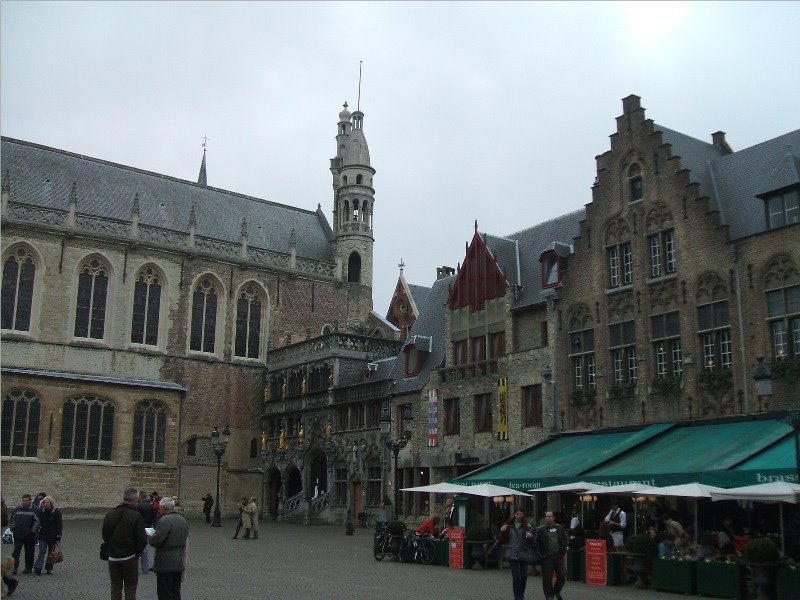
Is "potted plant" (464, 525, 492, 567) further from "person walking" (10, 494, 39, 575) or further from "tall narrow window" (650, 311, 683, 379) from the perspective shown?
"person walking" (10, 494, 39, 575)

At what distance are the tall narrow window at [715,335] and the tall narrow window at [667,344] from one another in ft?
2.83

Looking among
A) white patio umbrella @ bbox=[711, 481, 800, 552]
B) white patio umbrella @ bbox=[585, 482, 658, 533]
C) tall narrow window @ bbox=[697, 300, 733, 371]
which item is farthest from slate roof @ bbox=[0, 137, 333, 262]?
white patio umbrella @ bbox=[711, 481, 800, 552]

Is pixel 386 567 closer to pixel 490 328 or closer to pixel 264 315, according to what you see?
pixel 490 328

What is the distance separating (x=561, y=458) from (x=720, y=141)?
1299 cm

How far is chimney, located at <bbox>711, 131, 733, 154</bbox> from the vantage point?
3097 cm

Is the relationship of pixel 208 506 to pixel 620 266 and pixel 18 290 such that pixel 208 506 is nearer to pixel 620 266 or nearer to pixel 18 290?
pixel 18 290

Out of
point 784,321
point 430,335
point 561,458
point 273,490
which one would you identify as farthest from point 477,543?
point 273,490

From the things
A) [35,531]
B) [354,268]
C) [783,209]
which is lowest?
[35,531]

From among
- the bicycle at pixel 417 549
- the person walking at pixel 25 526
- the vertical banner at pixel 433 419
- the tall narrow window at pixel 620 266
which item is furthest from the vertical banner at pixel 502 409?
the person walking at pixel 25 526

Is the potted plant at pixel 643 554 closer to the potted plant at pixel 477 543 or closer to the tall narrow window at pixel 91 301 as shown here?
the potted plant at pixel 477 543

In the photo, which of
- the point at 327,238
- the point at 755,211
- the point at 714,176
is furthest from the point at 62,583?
the point at 327,238

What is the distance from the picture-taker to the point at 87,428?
45.8 m

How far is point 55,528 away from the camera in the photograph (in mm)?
18656

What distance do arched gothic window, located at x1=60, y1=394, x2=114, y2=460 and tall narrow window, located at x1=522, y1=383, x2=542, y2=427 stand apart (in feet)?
80.7
